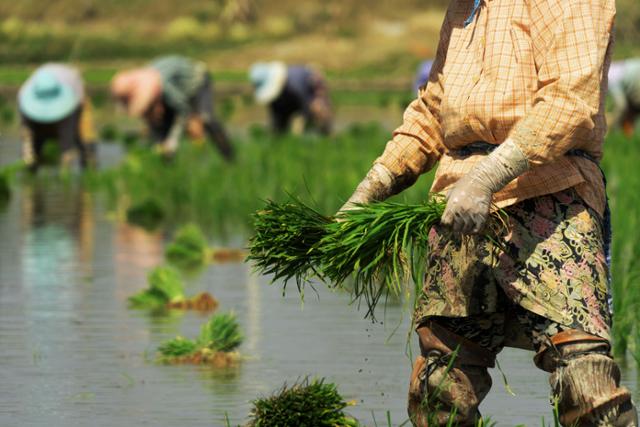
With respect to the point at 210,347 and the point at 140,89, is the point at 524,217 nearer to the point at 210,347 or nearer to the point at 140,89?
the point at 210,347

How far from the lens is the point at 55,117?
59.2ft

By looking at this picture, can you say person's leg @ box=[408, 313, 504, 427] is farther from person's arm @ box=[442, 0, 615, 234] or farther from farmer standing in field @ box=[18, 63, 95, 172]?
farmer standing in field @ box=[18, 63, 95, 172]

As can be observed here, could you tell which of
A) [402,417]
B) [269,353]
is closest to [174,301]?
[269,353]

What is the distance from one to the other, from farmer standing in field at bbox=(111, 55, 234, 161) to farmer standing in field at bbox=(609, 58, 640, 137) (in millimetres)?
5036

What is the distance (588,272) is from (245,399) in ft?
7.14

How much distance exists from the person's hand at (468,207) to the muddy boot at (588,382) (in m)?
0.38

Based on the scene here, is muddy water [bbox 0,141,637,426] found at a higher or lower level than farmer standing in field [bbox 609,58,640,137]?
lower

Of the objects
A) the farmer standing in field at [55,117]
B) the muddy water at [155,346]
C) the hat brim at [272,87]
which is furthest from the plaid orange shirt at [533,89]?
the hat brim at [272,87]

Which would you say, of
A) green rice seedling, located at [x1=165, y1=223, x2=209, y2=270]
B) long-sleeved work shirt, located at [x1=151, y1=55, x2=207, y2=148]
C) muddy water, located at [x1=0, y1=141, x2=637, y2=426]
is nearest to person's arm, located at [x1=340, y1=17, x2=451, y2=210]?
muddy water, located at [x1=0, y1=141, x2=637, y2=426]

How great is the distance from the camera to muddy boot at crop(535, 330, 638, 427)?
470 cm

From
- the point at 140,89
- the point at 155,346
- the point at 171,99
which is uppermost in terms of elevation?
the point at 140,89

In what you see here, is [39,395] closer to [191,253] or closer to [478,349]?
[478,349]

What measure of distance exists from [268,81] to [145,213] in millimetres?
9182

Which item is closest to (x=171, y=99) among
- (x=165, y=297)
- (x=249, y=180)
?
(x=249, y=180)
